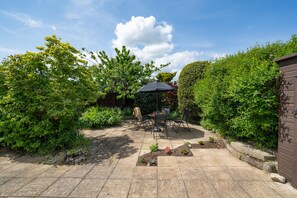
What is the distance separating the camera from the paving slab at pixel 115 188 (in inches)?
90.4

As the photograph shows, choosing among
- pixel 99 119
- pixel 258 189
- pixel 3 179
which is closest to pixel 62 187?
pixel 3 179

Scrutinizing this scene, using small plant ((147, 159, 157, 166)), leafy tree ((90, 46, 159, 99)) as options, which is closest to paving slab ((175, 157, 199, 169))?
small plant ((147, 159, 157, 166))

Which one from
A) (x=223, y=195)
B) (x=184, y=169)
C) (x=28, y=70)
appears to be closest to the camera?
(x=223, y=195)

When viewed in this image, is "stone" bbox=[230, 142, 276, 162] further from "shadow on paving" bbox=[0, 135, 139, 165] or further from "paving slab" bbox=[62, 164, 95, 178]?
"paving slab" bbox=[62, 164, 95, 178]

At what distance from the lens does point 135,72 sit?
9.54 metres

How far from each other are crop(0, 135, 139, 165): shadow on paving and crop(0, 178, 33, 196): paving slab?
76 cm

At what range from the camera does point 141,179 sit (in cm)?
272

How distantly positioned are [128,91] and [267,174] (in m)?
7.02

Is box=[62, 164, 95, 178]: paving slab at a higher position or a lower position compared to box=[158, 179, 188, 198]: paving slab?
lower

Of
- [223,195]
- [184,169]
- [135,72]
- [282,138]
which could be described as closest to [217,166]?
[184,169]

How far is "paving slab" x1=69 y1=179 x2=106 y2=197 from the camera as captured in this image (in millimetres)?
2297

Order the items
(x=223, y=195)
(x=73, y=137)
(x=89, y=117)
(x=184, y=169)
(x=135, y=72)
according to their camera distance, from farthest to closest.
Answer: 1. (x=135, y=72)
2. (x=89, y=117)
3. (x=73, y=137)
4. (x=184, y=169)
5. (x=223, y=195)

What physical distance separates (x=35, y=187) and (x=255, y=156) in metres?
4.19

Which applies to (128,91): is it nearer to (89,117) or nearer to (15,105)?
(89,117)
